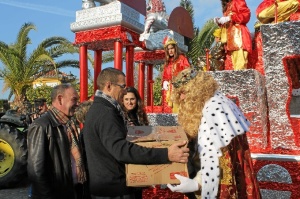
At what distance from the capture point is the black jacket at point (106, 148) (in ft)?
6.82

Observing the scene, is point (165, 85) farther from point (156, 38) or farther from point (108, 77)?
point (156, 38)

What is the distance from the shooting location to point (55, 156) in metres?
2.41

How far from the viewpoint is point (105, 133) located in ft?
7.00

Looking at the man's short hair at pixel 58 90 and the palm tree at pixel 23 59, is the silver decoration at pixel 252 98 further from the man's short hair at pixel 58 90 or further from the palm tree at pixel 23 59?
the palm tree at pixel 23 59

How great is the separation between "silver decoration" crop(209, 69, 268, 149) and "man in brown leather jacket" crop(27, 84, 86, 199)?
1.89 meters

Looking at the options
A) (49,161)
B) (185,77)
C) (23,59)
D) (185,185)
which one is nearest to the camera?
(185,185)

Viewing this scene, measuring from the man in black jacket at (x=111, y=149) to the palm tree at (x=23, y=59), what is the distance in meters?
12.3

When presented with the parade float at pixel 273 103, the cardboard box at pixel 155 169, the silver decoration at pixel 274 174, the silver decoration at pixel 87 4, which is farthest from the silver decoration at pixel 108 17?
the cardboard box at pixel 155 169

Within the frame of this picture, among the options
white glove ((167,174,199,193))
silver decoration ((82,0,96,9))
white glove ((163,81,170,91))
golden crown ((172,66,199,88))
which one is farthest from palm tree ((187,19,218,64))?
white glove ((167,174,199,193))

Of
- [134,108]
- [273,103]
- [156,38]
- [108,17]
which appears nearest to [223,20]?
[273,103]

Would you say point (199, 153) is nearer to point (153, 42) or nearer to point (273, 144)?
point (273, 144)

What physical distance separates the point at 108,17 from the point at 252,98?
631 cm

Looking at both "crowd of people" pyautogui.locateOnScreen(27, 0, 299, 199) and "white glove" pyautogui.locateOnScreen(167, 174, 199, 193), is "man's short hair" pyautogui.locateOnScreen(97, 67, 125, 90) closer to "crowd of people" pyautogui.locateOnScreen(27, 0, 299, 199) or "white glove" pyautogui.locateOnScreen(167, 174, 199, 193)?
"crowd of people" pyautogui.locateOnScreen(27, 0, 299, 199)

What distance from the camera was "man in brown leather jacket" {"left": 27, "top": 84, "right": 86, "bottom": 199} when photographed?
2.34 meters
